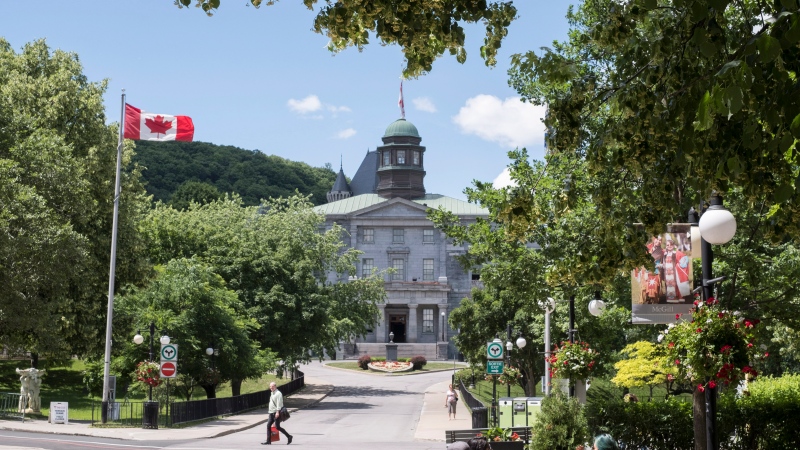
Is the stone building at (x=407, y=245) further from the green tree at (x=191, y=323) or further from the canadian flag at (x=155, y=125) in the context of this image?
the canadian flag at (x=155, y=125)

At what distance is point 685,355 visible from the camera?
1275 cm

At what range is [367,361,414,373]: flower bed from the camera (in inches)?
3393

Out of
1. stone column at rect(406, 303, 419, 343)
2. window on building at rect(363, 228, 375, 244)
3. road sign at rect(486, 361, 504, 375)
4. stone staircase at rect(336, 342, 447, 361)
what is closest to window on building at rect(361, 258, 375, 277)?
window on building at rect(363, 228, 375, 244)

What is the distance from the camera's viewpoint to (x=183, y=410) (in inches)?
1371

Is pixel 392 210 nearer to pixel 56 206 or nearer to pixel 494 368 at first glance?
pixel 56 206

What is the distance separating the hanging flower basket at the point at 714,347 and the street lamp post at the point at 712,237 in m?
0.24

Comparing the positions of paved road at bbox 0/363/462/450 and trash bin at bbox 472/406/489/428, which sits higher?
trash bin at bbox 472/406/489/428

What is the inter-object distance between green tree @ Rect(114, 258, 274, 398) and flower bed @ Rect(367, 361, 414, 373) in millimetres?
41439

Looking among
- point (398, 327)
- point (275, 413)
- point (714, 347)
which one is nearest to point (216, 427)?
point (275, 413)

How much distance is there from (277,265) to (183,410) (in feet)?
71.1

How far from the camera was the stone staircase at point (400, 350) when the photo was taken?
334 ft

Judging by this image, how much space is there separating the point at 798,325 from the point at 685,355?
12.6 metres

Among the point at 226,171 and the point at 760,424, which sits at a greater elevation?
the point at 226,171

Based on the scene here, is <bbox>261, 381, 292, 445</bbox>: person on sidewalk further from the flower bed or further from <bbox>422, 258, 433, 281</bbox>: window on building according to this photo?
<bbox>422, 258, 433, 281</bbox>: window on building
